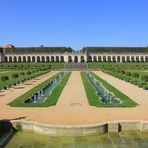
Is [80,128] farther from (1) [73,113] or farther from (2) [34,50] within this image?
(2) [34,50]

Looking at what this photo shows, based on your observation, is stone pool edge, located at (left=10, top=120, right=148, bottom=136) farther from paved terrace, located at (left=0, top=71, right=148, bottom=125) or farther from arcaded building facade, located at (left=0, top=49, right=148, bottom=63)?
arcaded building facade, located at (left=0, top=49, right=148, bottom=63)

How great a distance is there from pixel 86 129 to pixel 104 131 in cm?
76

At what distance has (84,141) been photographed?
34.3 ft

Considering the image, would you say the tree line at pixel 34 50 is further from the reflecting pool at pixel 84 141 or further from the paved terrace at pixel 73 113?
the reflecting pool at pixel 84 141

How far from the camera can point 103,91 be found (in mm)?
22703

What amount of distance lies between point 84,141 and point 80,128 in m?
0.60

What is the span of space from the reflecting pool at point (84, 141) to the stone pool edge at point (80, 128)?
0.21 m

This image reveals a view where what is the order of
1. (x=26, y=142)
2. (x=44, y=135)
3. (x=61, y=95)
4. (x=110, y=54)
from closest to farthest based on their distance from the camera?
(x=26, y=142), (x=44, y=135), (x=61, y=95), (x=110, y=54)

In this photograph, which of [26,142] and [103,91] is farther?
[103,91]

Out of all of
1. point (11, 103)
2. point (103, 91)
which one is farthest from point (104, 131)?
point (103, 91)

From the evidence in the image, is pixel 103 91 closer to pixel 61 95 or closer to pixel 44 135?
pixel 61 95

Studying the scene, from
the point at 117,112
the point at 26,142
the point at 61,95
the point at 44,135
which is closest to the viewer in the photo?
the point at 26,142

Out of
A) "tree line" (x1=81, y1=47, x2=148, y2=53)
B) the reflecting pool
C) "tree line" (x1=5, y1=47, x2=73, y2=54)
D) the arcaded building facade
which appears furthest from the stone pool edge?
"tree line" (x1=5, y1=47, x2=73, y2=54)

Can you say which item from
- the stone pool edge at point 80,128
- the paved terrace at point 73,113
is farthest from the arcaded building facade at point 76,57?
the stone pool edge at point 80,128
